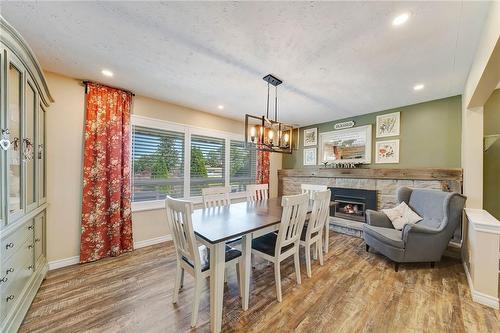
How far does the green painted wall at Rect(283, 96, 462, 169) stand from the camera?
317 cm

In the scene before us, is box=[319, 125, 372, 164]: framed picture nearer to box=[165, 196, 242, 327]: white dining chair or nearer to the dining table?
the dining table

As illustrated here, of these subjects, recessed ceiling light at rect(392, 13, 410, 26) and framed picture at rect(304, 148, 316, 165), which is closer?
recessed ceiling light at rect(392, 13, 410, 26)

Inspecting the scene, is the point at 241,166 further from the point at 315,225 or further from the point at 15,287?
the point at 15,287

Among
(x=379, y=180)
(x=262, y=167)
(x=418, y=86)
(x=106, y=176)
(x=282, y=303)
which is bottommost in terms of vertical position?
(x=282, y=303)

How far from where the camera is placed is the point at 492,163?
293cm

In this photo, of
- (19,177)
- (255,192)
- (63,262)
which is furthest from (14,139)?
(255,192)

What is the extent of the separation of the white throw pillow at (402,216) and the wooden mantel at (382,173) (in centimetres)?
59

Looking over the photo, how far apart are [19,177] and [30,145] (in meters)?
0.40

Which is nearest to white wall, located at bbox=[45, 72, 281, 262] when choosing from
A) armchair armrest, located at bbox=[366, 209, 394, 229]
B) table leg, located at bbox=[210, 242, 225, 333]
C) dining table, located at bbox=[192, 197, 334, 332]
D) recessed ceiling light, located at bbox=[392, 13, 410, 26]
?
dining table, located at bbox=[192, 197, 334, 332]

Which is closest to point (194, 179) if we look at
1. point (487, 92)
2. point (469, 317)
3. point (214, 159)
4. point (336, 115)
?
point (214, 159)

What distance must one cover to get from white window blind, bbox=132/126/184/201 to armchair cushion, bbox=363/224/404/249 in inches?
127

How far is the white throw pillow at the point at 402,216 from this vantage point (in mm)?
2936

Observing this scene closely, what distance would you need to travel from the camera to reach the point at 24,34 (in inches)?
70.6

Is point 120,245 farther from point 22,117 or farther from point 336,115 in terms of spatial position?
point 336,115
